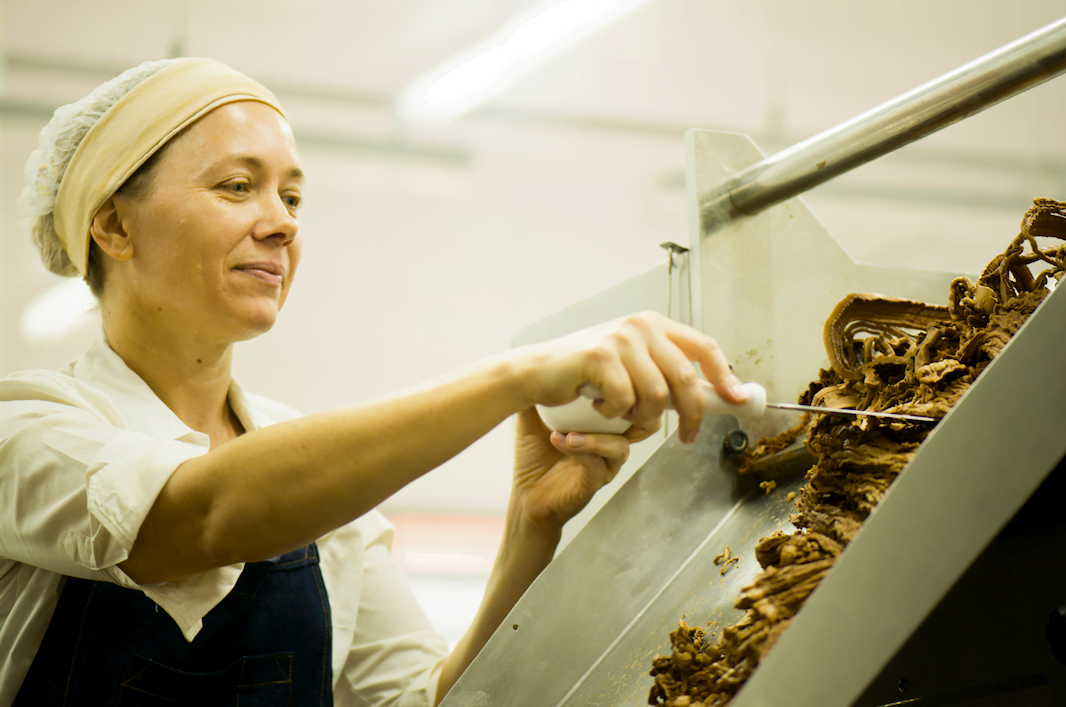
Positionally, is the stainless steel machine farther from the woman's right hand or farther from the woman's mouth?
the woman's mouth

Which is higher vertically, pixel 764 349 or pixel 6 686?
pixel 764 349

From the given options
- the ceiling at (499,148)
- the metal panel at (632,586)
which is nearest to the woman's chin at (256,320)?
the metal panel at (632,586)

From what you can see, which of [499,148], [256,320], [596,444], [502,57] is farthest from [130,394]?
[499,148]

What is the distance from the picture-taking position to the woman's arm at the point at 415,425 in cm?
64

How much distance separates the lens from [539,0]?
3178mm

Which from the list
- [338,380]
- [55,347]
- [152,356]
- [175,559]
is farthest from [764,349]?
[55,347]

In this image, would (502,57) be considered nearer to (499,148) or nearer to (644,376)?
(499,148)

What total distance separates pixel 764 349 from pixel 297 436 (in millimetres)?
673

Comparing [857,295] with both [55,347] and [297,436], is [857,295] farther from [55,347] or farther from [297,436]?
[55,347]

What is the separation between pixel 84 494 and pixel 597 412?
0.52 m

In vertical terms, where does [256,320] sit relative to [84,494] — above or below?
above

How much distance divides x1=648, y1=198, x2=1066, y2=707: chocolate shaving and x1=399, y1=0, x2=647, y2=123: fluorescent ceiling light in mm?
2004

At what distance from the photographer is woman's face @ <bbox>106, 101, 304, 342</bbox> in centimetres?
103

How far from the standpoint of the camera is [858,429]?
75 cm
